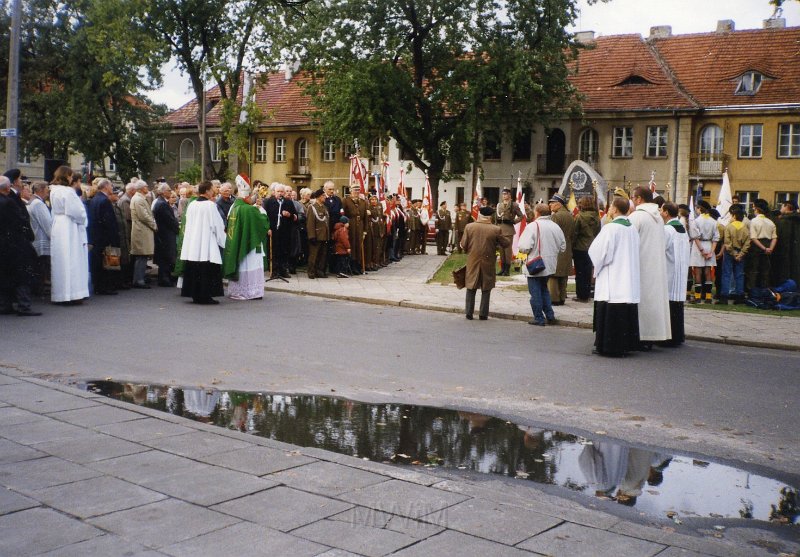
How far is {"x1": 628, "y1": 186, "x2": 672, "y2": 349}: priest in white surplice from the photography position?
11.9 meters

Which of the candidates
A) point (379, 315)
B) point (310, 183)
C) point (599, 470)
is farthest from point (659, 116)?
point (599, 470)

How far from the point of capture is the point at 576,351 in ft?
38.1

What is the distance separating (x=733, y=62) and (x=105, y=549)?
51431 mm

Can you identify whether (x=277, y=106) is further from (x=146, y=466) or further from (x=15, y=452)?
(x=146, y=466)

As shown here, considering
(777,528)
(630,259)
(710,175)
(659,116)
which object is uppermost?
(659,116)

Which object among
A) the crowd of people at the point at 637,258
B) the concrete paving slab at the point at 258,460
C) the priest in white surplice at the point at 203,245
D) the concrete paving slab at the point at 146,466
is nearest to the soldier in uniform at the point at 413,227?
the crowd of people at the point at 637,258

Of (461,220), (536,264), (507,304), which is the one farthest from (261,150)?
(536,264)

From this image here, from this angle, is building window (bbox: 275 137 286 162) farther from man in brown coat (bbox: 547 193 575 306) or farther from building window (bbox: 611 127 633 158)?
man in brown coat (bbox: 547 193 575 306)

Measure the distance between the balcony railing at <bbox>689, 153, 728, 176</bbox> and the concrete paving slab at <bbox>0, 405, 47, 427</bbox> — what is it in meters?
45.4

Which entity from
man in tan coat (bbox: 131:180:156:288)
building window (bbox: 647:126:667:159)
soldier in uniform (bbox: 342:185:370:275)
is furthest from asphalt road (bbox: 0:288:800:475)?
building window (bbox: 647:126:667:159)

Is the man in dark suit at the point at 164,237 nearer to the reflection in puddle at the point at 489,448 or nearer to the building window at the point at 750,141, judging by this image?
the reflection in puddle at the point at 489,448

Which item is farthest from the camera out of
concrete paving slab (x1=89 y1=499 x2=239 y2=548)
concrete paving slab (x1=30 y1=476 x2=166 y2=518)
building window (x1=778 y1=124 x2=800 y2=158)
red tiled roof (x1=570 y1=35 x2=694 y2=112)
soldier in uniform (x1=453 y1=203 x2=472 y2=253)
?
red tiled roof (x1=570 y1=35 x2=694 y2=112)

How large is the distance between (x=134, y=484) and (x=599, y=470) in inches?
117

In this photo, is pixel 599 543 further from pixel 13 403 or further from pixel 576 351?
pixel 576 351
